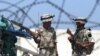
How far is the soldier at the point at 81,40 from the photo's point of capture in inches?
403

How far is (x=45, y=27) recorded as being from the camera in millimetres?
10172

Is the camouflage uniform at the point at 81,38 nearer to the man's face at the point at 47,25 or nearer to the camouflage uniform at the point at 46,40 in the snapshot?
the camouflage uniform at the point at 46,40

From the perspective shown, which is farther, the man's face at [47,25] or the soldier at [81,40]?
the soldier at [81,40]

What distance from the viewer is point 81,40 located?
10336 millimetres

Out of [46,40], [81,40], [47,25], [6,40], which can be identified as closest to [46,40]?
[46,40]

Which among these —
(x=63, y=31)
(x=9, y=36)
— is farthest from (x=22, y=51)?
(x=9, y=36)

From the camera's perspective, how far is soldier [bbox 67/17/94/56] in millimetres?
10227

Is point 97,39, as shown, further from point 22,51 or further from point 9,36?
point 9,36

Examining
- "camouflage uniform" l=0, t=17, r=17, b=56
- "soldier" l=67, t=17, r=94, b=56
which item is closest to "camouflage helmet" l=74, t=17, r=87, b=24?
Answer: "soldier" l=67, t=17, r=94, b=56

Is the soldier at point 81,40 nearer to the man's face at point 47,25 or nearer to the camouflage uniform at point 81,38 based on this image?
the camouflage uniform at point 81,38

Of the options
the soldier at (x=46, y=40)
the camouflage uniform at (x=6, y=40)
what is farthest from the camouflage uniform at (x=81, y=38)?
the camouflage uniform at (x=6, y=40)

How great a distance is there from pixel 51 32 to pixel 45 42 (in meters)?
0.24

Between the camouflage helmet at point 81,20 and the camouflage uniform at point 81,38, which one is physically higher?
the camouflage helmet at point 81,20

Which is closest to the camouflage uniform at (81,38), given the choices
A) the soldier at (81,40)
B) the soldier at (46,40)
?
the soldier at (81,40)
